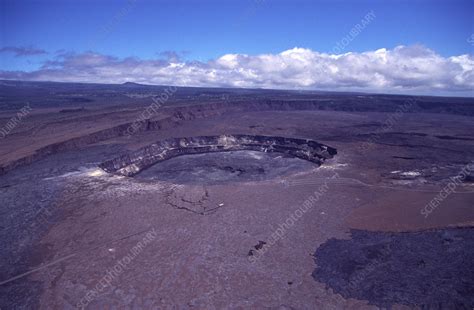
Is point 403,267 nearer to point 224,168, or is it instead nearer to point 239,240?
point 239,240

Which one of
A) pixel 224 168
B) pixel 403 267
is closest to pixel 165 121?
pixel 224 168

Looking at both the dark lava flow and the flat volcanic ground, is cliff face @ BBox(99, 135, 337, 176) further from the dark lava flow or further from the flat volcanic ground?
the dark lava flow

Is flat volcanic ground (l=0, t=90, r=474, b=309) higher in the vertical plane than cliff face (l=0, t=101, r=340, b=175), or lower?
lower

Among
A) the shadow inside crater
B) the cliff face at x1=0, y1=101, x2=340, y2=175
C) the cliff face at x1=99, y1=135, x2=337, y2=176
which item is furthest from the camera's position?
the cliff face at x1=99, y1=135, x2=337, y2=176

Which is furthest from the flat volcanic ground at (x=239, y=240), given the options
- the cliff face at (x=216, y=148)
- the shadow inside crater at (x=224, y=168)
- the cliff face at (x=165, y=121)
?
the cliff face at (x=216, y=148)

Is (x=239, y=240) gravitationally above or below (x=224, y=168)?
above

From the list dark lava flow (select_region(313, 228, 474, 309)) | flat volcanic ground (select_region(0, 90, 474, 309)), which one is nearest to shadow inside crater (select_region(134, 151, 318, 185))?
flat volcanic ground (select_region(0, 90, 474, 309))

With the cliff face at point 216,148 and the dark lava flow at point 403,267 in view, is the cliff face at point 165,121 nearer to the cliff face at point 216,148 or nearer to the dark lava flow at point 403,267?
the cliff face at point 216,148
